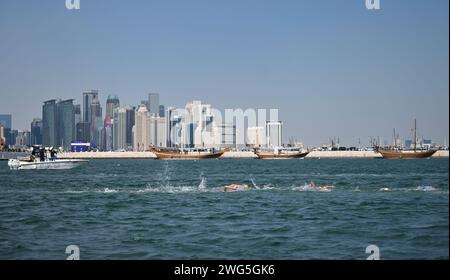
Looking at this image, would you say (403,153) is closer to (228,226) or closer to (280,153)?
(280,153)

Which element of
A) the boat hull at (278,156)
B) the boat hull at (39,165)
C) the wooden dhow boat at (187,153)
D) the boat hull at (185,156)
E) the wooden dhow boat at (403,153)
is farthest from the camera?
the boat hull at (278,156)

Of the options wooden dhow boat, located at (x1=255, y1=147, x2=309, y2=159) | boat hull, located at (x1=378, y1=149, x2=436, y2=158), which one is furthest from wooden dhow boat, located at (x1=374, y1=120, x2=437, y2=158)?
wooden dhow boat, located at (x1=255, y1=147, x2=309, y2=159)

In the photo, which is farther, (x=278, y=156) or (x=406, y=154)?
(x=278, y=156)

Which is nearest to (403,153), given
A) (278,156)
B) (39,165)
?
(278,156)

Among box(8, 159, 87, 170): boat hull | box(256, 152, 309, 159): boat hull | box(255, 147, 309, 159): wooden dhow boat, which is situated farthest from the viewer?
box(255, 147, 309, 159): wooden dhow boat

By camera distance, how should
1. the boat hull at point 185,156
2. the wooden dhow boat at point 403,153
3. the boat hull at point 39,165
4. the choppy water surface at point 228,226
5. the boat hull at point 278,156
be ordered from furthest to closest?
the boat hull at point 278,156 → the boat hull at point 185,156 → the wooden dhow boat at point 403,153 → the boat hull at point 39,165 → the choppy water surface at point 228,226

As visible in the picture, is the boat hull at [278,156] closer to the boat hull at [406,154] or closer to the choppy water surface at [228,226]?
the boat hull at [406,154]

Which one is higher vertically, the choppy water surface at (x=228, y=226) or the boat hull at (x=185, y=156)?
the choppy water surface at (x=228, y=226)

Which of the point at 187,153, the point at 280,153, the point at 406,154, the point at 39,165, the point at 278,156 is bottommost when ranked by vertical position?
the point at 278,156

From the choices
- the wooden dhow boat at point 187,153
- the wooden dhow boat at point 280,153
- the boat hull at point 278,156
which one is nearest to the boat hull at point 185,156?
the wooden dhow boat at point 187,153

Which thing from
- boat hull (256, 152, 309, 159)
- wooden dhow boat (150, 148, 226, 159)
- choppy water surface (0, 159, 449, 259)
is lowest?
boat hull (256, 152, 309, 159)

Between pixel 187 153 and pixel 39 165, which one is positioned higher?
pixel 39 165

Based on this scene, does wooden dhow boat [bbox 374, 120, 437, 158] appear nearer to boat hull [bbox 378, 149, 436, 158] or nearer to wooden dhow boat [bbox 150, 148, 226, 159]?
boat hull [bbox 378, 149, 436, 158]
